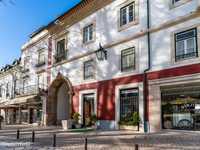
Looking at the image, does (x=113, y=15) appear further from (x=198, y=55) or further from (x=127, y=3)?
(x=198, y=55)

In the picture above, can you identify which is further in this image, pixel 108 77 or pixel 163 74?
pixel 108 77

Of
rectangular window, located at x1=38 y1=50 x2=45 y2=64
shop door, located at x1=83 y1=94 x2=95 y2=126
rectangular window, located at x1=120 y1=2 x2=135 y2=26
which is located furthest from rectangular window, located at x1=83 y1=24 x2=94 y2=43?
rectangular window, located at x1=38 y1=50 x2=45 y2=64

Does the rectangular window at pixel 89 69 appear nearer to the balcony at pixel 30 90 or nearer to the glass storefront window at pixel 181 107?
the balcony at pixel 30 90

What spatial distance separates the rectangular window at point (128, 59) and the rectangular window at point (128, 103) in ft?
4.71

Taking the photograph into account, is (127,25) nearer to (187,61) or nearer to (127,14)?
(127,14)

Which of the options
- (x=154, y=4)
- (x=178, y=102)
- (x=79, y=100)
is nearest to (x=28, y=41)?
(x=79, y=100)

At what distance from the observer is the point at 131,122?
20.0m

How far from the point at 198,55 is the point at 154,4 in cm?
450

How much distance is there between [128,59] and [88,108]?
5.88 meters

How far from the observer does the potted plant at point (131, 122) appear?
1950cm

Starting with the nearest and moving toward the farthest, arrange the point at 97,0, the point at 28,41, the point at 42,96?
the point at 97,0
the point at 42,96
the point at 28,41

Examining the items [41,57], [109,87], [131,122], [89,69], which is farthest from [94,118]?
[41,57]

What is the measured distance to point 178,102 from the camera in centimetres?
1752

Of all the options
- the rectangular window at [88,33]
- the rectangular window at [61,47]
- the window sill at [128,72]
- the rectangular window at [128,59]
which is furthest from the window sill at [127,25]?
the rectangular window at [61,47]
